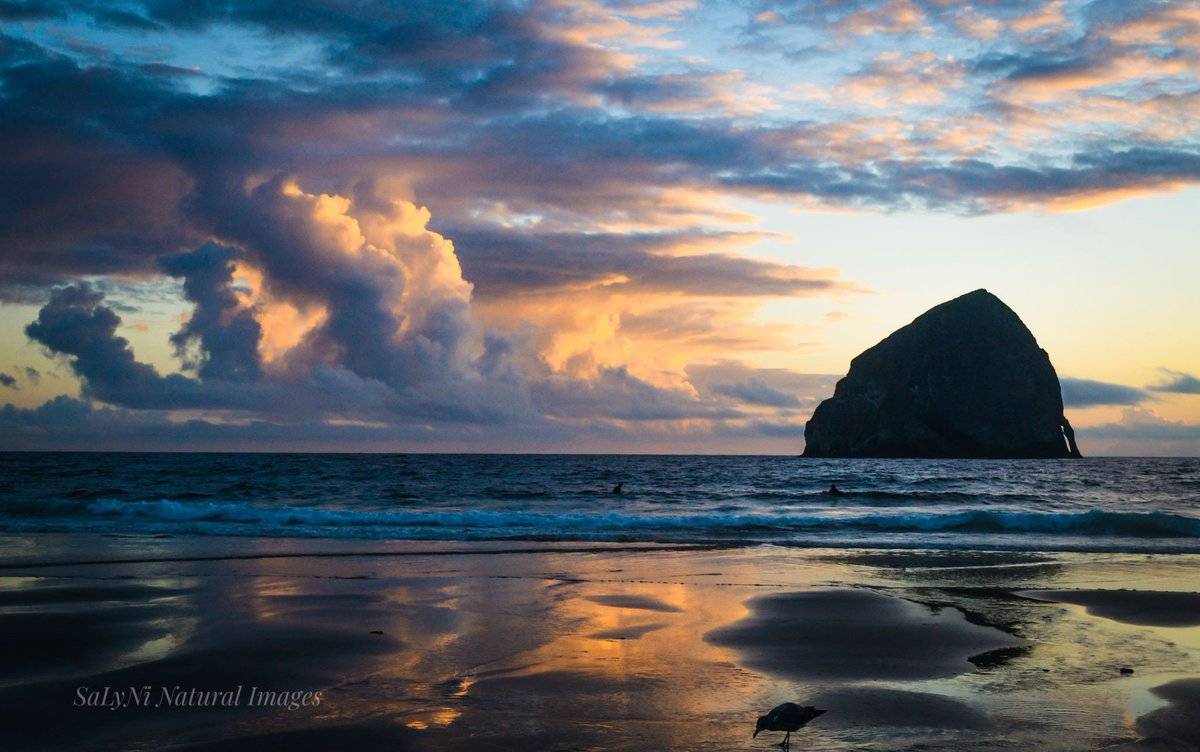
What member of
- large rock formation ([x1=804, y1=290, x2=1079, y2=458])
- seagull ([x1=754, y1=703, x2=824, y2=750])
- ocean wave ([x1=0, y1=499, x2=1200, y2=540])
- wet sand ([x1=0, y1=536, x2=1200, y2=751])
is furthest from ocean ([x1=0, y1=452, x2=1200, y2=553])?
large rock formation ([x1=804, y1=290, x2=1079, y2=458])

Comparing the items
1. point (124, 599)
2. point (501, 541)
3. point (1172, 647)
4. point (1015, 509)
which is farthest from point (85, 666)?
point (1015, 509)

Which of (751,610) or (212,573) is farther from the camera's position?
(212,573)

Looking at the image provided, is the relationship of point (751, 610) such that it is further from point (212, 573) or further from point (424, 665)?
point (212, 573)

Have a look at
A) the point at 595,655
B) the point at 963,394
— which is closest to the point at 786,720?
the point at 595,655

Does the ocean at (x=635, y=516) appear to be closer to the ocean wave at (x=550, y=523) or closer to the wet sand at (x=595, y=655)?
the ocean wave at (x=550, y=523)

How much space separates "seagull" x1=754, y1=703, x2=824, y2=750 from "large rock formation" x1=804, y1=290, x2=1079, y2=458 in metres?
158

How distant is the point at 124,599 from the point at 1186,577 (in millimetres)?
19868

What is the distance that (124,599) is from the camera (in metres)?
14.0

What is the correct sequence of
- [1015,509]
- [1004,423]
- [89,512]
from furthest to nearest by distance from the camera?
1. [1004,423]
2. [1015,509]
3. [89,512]

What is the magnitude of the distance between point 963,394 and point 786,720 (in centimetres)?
16427

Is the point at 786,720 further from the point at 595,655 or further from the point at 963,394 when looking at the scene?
the point at 963,394

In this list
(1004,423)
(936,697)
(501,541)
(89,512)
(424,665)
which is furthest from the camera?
(1004,423)

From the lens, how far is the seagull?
22.5 ft

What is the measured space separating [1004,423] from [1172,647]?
15817 cm
